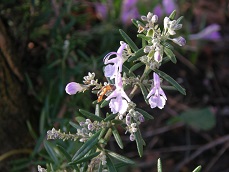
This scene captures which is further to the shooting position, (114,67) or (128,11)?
(128,11)

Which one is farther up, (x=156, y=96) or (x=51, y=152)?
(x=156, y=96)

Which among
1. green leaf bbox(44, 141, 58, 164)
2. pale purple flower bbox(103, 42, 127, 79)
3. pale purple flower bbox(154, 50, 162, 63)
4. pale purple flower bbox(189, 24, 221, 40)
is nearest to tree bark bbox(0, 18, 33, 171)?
green leaf bbox(44, 141, 58, 164)

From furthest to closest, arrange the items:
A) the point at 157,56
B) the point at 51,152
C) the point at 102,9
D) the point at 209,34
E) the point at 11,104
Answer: the point at 209,34
the point at 102,9
the point at 11,104
the point at 51,152
the point at 157,56

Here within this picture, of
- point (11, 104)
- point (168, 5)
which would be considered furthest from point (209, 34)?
point (11, 104)

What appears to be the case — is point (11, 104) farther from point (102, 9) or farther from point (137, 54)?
point (102, 9)

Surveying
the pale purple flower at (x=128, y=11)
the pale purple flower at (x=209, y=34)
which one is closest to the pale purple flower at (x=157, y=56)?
the pale purple flower at (x=128, y=11)

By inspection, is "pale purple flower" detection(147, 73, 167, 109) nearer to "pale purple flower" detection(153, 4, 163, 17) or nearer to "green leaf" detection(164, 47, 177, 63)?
"green leaf" detection(164, 47, 177, 63)

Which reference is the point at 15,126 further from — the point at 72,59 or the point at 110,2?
the point at 110,2
